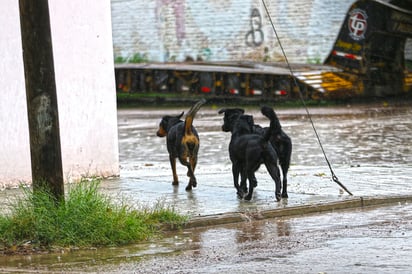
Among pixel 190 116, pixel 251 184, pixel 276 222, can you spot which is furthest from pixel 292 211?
pixel 190 116

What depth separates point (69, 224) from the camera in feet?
30.7

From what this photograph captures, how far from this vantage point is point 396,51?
102 ft

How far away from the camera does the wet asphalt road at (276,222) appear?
27.5ft

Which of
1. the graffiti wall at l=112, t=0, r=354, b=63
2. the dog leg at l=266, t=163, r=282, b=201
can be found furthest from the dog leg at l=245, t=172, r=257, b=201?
the graffiti wall at l=112, t=0, r=354, b=63

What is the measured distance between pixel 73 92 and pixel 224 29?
20684 mm

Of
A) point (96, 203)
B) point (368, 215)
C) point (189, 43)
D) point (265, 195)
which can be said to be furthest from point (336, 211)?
point (189, 43)

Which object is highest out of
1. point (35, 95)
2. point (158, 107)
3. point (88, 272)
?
point (35, 95)

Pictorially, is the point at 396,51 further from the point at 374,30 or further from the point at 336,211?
the point at 336,211

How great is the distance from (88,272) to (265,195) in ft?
15.0

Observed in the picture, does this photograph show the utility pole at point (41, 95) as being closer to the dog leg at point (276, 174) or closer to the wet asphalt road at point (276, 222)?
the wet asphalt road at point (276, 222)

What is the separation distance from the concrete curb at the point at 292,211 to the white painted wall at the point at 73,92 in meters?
3.64

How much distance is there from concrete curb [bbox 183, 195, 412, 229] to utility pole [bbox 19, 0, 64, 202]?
4.94ft

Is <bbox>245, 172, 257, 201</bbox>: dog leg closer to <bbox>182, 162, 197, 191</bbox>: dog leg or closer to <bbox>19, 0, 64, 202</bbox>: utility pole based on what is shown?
<bbox>182, 162, 197, 191</bbox>: dog leg

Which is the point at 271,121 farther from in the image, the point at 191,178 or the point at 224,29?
the point at 224,29
